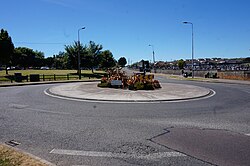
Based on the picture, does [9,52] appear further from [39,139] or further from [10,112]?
[39,139]

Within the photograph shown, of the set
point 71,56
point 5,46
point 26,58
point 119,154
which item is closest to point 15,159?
point 119,154

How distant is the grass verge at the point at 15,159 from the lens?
4.17 metres

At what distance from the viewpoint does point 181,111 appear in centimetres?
983

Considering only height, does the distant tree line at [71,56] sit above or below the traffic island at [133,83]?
above

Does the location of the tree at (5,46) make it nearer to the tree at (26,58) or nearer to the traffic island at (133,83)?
the traffic island at (133,83)

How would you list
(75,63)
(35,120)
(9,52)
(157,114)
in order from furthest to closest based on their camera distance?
(75,63)
(9,52)
(157,114)
(35,120)

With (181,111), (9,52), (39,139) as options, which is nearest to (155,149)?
(39,139)

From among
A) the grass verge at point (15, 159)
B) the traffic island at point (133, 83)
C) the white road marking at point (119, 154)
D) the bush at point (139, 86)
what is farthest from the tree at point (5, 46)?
the white road marking at point (119, 154)

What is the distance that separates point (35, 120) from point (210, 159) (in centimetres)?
631

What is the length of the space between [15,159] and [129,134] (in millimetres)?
3105

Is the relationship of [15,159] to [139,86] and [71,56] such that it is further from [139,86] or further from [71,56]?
[71,56]

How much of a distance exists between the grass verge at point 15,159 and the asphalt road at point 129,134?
39 cm

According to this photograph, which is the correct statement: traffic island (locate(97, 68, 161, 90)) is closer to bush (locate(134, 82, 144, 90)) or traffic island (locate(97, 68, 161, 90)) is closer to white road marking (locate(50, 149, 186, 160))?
bush (locate(134, 82, 144, 90))

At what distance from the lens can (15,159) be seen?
14.5 feet
